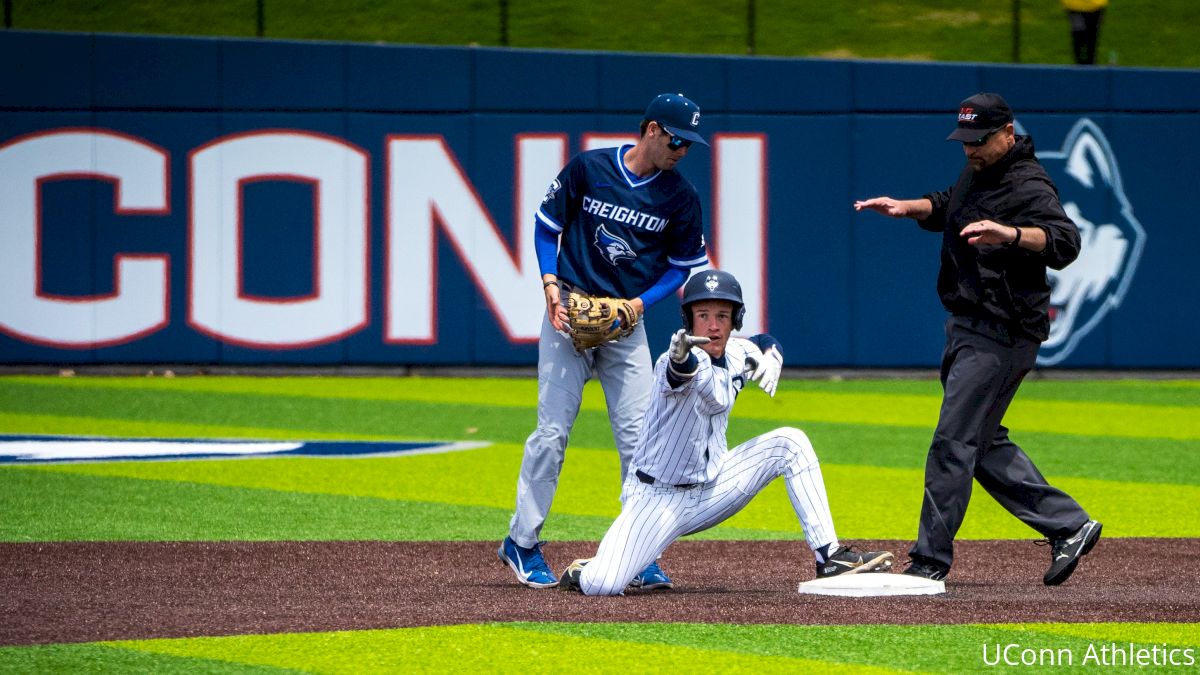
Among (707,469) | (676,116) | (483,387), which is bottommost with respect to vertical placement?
(483,387)

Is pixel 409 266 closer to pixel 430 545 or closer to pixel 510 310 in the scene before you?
pixel 510 310

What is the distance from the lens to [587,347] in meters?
7.07

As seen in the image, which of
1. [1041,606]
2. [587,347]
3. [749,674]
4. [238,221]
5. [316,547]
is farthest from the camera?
[238,221]

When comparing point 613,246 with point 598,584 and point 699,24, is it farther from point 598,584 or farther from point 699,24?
point 699,24

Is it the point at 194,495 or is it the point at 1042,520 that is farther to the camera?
the point at 194,495

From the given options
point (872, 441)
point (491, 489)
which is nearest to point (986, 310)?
point (491, 489)

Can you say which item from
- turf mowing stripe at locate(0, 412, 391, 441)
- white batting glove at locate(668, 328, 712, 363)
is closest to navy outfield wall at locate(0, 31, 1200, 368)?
turf mowing stripe at locate(0, 412, 391, 441)

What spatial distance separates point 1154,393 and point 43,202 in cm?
1156

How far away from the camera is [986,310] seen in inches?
273

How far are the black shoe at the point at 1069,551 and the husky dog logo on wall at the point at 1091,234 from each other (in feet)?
35.8

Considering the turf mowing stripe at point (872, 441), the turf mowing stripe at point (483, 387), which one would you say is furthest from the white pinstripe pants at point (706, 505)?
the turf mowing stripe at point (483, 387)

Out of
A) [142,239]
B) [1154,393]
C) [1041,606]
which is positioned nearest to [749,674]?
[1041,606]

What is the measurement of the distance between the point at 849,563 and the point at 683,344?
1.22m

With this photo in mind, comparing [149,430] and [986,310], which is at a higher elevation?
[986,310]
